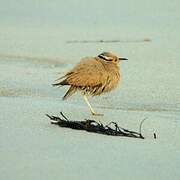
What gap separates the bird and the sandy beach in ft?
0.64

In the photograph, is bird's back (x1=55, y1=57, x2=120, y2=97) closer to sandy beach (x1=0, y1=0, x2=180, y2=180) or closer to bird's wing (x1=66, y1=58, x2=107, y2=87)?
bird's wing (x1=66, y1=58, x2=107, y2=87)

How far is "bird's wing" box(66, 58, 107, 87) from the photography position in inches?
257

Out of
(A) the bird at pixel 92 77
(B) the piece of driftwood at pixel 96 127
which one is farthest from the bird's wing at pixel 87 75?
(B) the piece of driftwood at pixel 96 127

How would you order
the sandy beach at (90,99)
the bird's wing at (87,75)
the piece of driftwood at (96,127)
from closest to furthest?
the sandy beach at (90,99), the piece of driftwood at (96,127), the bird's wing at (87,75)

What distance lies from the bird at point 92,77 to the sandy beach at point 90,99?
0.64 ft

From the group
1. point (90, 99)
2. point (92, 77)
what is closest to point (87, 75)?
point (92, 77)

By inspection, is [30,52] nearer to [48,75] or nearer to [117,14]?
[48,75]

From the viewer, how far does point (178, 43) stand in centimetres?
1106

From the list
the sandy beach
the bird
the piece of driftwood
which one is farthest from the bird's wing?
the piece of driftwood

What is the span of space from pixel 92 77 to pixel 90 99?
970 millimetres

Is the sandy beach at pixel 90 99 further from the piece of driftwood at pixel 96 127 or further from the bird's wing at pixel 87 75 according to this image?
the bird's wing at pixel 87 75

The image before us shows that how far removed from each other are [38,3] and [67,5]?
827 millimetres

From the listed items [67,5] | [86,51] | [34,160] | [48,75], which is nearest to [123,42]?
[86,51]

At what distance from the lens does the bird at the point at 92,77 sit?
21.4 feet
